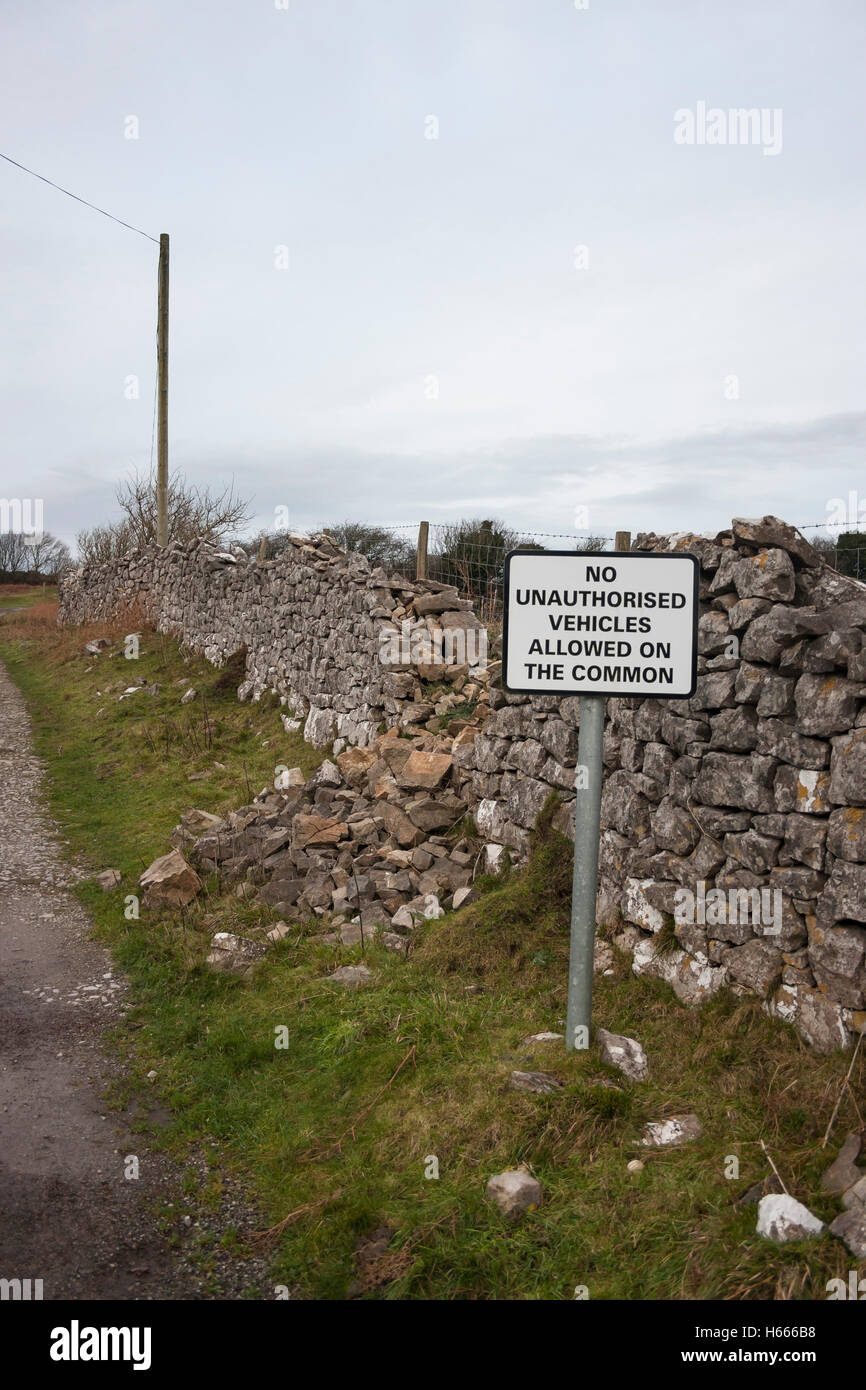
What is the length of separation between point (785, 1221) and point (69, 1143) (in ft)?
10.6

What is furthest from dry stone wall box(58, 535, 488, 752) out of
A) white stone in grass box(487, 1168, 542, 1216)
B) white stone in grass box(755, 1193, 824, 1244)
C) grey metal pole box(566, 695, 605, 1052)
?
white stone in grass box(755, 1193, 824, 1244)

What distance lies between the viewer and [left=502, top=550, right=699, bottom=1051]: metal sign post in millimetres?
4160

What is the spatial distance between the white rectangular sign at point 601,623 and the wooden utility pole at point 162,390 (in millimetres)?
19118

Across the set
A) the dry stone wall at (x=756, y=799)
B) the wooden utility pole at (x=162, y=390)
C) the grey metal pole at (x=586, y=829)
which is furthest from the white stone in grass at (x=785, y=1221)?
the wooden utility pole at (x=162, y=390)

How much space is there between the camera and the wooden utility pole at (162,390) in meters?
21.9

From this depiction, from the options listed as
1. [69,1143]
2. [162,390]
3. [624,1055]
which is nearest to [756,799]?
[624,1055]

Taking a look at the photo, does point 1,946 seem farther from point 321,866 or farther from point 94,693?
point 94,693

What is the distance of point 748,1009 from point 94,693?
1519 cm

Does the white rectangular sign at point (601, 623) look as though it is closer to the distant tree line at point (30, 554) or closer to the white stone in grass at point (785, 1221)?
the white stone in grass at point (785, 1221)

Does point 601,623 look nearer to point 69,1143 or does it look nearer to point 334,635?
point 69,1143

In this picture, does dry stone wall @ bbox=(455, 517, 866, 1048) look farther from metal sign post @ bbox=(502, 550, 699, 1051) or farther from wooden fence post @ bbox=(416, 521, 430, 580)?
wooden fence post @ bbox=(416, 521, 430, 580)

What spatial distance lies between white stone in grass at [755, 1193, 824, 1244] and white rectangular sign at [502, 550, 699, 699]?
201 cm

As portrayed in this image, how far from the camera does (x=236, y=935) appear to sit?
6551 millimetres

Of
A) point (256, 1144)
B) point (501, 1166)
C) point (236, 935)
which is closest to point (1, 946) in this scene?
point (236, 935)
